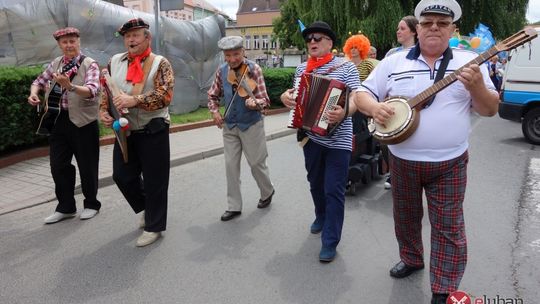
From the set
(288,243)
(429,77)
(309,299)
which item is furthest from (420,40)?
(288,243)

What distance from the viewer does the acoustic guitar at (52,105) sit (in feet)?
14.1

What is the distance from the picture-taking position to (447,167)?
2.62 m

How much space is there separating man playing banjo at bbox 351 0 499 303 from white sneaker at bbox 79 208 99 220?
3229mm

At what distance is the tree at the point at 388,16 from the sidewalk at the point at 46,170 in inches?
359

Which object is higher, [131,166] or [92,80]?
[92,80]

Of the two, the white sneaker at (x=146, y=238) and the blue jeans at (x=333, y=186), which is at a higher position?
the blue jeans at (x=333, y=186)

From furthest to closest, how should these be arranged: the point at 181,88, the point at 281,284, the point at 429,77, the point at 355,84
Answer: the point at 181,88
the point at 355,84
the point at 281,284
the point at 429,77

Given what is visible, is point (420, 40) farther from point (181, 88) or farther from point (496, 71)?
point (496, 71)

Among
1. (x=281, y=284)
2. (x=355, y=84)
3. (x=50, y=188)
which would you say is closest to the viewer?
(x=281, y=284)

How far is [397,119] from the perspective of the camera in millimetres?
2592

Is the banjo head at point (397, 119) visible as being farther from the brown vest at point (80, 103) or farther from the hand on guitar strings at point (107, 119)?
the brown vest at point (80, 103)

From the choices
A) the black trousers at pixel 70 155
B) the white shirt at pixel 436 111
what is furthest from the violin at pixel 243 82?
the white shirt at pixel 436 111

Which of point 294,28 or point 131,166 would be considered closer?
point 131,166

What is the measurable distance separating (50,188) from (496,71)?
18633 mm
